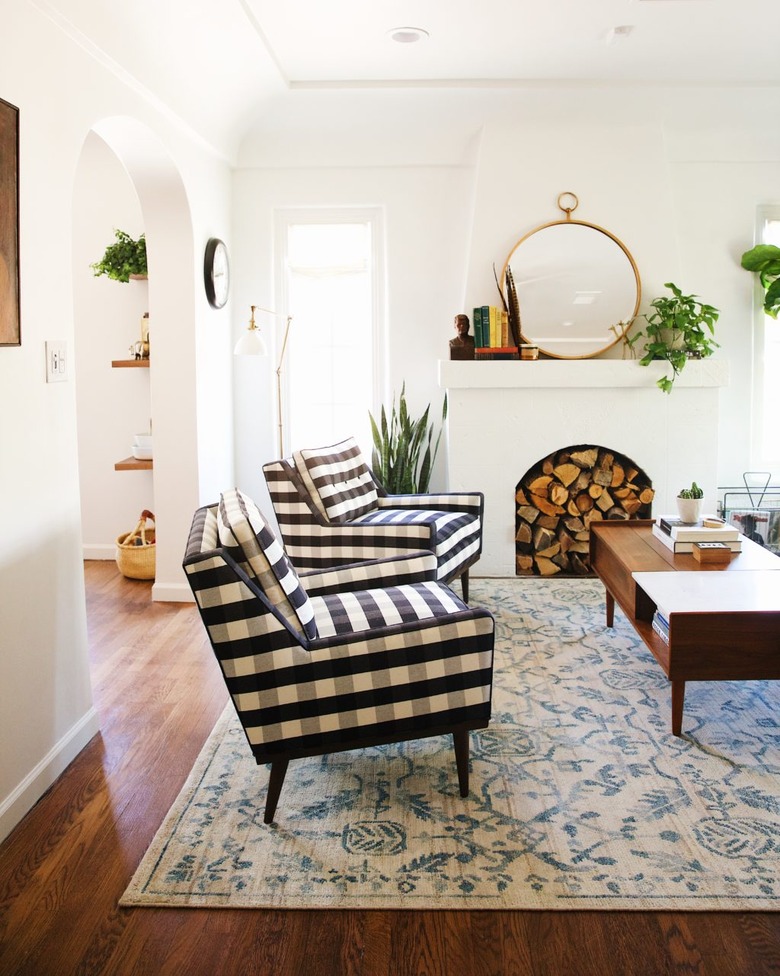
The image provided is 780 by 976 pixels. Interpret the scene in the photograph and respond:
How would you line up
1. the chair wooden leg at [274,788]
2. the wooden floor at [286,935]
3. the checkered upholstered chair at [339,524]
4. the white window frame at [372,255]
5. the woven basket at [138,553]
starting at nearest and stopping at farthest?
the wooden floor at [286,935] → the chair wooden leg at [274,788] → the checkered upholstered chair at [339,524] → the woven basket at [138,553] → the white window frame at [372,255]

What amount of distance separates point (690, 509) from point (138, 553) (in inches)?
110

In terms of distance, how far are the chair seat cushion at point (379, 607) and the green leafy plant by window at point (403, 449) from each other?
2.17 m

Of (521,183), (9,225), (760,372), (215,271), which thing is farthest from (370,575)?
(760,372)

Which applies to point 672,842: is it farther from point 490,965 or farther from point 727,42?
point 727,42

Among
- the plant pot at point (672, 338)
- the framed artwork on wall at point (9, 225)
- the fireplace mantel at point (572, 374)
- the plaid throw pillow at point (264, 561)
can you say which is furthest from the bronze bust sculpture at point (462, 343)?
the framed artwork on wall at point (9, 225)

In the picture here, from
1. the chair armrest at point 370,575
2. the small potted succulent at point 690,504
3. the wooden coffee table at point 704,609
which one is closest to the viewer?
the wooden coffee table at point 704,609

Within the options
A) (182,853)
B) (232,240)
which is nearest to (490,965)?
(182,853)

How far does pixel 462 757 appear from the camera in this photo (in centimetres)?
250

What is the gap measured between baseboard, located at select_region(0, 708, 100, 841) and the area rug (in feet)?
1.34

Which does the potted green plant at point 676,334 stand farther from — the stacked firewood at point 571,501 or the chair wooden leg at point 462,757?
the chair wooden leg at point 462,757

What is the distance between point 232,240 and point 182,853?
379cm

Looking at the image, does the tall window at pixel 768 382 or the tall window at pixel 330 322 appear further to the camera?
the tall window at pixel 330 322

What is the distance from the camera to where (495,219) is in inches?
193

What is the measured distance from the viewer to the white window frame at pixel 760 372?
16.8 feet
